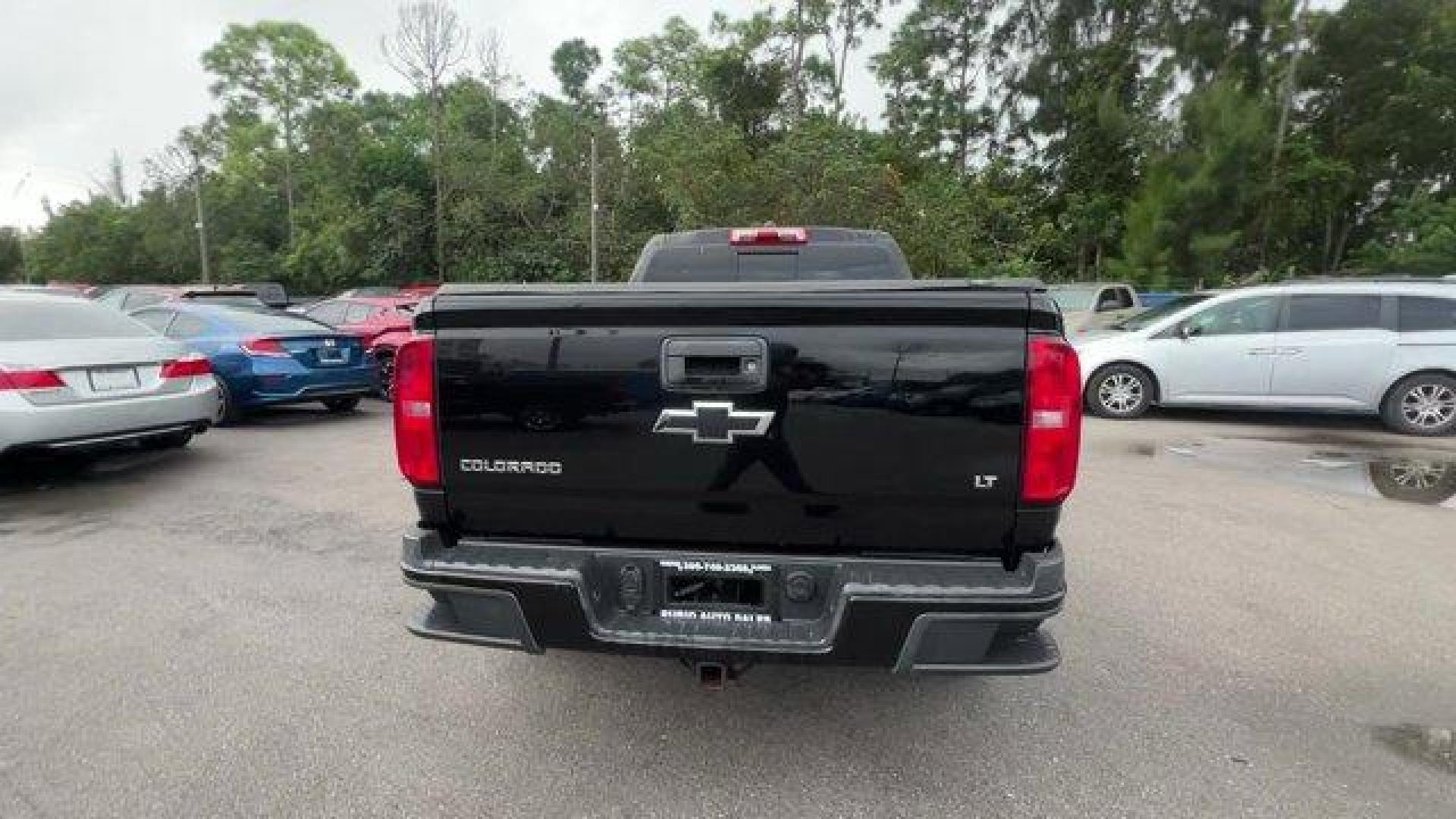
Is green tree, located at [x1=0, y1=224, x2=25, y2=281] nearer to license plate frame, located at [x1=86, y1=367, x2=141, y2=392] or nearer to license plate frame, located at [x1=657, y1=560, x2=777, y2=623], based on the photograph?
license plate frame, located at [x1=86, y1=367, x2=141, y2=392]

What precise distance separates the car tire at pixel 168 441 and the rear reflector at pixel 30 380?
0.81 m

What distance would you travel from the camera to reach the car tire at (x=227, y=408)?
8352 mm

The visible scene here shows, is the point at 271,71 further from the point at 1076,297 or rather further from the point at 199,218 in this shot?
the point at 1076,297

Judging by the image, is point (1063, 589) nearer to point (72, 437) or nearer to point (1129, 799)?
point (1129, 799)

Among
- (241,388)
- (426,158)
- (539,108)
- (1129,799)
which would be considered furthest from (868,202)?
(539,108)

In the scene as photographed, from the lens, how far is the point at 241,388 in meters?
8.32

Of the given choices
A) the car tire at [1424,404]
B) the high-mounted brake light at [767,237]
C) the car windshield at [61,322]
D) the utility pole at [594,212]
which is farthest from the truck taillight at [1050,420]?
the utility pole at [594,212]

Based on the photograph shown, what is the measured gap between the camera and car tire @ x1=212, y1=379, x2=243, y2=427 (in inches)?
329

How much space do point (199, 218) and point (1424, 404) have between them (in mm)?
47873

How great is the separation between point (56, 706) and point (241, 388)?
6111 mm

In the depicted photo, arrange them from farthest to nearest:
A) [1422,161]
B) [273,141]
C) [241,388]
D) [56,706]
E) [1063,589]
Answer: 1. [273,141]
2. [1422,161]
3. [241,388]
4. [56,706]
5. [1063,589]

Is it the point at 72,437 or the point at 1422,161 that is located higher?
the point at 1422,161

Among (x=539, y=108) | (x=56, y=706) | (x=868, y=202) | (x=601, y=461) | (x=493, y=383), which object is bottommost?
(x=56, y=706)

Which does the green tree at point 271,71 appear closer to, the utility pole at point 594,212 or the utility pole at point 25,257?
the utility pole at point 25,257
